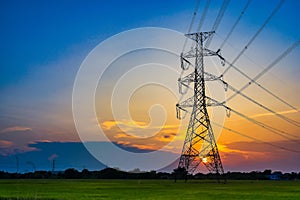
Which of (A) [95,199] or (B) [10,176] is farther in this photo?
(B) [10,176]

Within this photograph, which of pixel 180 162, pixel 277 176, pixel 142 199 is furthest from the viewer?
pixel 277 176

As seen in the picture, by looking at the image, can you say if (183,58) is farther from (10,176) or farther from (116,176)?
(10,176)

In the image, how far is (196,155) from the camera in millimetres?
69500

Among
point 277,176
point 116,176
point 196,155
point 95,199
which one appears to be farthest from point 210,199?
point 277,176

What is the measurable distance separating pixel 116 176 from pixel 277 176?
232 feet

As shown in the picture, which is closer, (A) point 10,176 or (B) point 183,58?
(B) point 183,58

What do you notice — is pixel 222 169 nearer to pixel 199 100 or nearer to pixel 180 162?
pixel 180 162

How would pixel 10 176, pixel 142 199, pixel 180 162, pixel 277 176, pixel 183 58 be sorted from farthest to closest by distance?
pixel 277 176
pixel 10 176
pixel 180 162
pixel 183 58
pixel 142 199

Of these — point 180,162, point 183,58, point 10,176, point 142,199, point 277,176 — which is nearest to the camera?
point 142,199

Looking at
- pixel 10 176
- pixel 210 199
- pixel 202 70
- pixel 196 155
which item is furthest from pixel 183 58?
pixel 10 176

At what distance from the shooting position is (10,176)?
174 metres

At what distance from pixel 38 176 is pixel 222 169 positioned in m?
136

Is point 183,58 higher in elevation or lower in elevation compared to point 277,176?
higher

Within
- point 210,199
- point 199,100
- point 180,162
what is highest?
point 199,100
